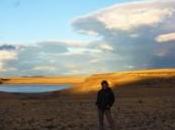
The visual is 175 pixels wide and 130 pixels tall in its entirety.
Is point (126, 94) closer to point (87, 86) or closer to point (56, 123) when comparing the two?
point (87, 86)

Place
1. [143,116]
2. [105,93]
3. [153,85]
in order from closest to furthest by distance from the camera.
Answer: [105,93], [143,116], [153,85]

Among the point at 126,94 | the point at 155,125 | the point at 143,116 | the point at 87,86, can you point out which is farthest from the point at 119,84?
the point at 155,125

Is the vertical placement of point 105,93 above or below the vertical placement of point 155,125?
above

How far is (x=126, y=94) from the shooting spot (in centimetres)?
7381

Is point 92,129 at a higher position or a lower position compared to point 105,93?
lower

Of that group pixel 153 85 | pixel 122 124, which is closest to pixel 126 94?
pixel 153 85

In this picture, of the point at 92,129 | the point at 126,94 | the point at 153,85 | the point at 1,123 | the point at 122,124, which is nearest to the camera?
the point at 92,129

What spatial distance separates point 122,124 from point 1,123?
6.86 m

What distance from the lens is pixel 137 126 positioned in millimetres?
27328

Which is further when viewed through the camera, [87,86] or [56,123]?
[87,86]

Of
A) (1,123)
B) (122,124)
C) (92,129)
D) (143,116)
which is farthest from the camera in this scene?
(143,116)

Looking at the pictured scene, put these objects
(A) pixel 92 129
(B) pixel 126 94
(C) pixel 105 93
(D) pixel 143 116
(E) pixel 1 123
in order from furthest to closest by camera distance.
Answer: (B) pixel 126 94, (D) pixel 143 116, (E) pixel 1 123, (A) pixel 92 129, (C) pixel 105 93

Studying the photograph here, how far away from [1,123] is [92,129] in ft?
20.8

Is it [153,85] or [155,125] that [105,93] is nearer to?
[155,125]
